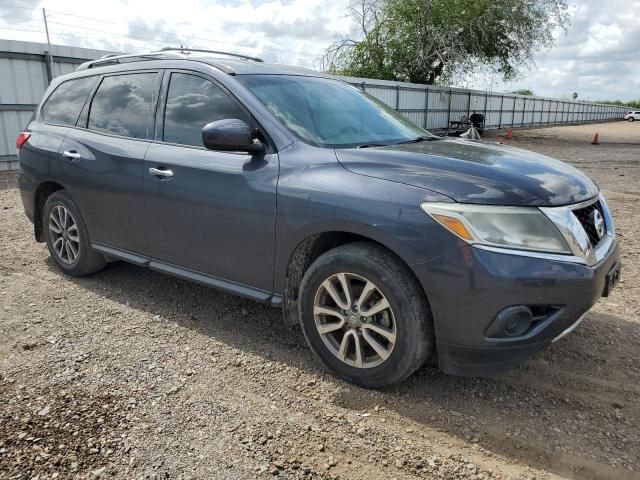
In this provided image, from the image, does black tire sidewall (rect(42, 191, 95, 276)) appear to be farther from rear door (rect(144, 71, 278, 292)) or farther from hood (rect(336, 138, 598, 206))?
hood (rect(336, 138, 598, 206))

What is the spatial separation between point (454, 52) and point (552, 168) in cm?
2932

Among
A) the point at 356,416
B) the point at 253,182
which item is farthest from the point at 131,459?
the point at 253,182

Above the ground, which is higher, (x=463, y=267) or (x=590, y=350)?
(x=463, y=267)

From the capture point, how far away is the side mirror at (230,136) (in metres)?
3.07

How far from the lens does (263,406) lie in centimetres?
282

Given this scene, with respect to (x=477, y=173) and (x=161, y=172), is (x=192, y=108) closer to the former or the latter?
(x=161, y=172)

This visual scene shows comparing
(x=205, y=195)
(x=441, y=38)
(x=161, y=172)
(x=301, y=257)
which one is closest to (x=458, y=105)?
(x=441, y=38)

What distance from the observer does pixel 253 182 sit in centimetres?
320

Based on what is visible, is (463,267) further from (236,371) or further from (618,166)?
(618,166)

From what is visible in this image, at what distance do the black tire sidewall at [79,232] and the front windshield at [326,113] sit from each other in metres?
1.99

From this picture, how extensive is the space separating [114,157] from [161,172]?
602 mm

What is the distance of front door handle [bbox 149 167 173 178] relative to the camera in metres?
3.60

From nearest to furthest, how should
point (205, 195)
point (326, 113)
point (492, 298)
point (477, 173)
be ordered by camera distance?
point (492, 298) < point (477, 173) < point (205, 195) < point (326, 113)

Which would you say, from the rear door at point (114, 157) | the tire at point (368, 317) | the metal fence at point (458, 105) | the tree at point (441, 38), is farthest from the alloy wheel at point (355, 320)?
the tree at point (441, 38)
